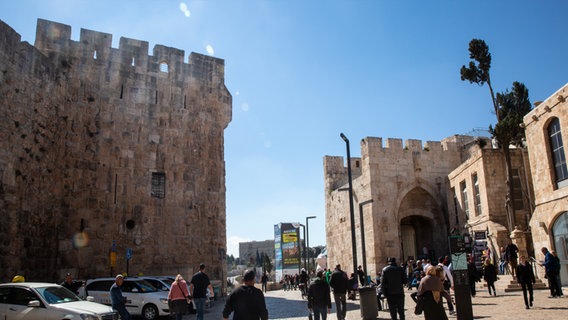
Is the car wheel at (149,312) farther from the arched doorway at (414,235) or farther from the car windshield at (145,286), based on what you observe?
the arched doorway at (414,235)

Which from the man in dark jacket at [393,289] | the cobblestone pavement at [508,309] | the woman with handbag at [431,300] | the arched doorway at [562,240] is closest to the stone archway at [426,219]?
the cobblestone pavement at [508,309]

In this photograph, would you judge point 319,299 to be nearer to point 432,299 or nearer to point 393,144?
point 432,299

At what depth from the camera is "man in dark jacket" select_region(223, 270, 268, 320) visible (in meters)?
5.03

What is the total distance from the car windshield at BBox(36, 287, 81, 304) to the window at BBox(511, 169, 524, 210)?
16836 millimetres

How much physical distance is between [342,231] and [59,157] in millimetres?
17220

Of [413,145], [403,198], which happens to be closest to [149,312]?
[403,198]

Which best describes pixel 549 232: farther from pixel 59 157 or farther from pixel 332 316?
pixel 59 157

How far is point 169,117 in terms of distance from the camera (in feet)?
66.5

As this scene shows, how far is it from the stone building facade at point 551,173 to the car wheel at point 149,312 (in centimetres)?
1214

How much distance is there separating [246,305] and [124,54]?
57.1 ft

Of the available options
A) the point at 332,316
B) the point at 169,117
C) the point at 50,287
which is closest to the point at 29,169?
the point at 169,117

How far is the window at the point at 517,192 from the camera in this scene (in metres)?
18.7

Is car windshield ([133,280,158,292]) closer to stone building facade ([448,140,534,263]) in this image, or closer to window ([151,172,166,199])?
window ([151,172,166,199])

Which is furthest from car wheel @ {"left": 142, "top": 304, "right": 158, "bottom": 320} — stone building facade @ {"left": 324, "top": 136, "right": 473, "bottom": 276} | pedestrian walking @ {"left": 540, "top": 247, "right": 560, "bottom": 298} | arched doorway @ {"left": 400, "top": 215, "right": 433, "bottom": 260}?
arched doorway @ {"left": 400, "top": 215, "right": 433, "bottom": 260}
